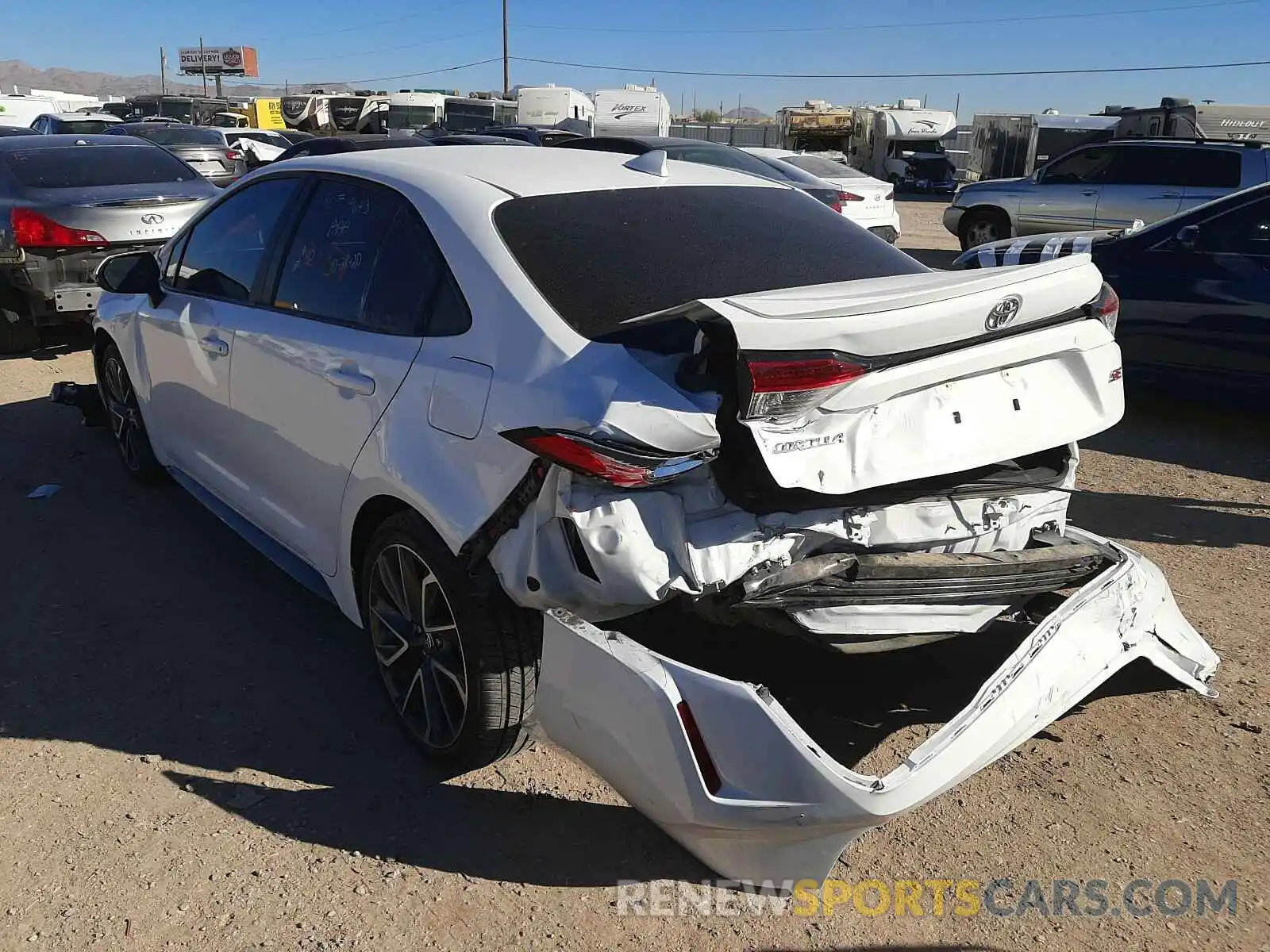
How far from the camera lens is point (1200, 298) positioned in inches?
252

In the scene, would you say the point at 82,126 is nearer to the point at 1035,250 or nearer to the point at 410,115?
the point at 410,115

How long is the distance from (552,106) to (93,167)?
22.4 metres

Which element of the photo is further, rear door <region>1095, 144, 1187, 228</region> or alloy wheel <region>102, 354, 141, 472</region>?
rear door <region>1095, 144, 1187, 228</region>

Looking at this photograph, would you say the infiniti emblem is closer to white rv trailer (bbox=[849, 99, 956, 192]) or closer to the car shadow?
the car shadow

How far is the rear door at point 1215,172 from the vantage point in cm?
1167

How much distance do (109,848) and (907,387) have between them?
2.38 meters

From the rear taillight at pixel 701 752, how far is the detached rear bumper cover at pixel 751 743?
1 centimetres

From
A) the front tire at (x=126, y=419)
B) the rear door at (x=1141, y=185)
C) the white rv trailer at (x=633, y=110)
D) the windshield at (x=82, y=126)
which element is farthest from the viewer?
the white rv trailer at (x=633, y=110)

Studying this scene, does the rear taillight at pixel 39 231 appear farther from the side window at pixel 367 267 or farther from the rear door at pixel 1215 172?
the rear door at pixel 1215 172

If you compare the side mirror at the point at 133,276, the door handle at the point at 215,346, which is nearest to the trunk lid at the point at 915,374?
the door handle at the point at 215,346

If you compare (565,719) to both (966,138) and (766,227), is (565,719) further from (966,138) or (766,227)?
(966,138)

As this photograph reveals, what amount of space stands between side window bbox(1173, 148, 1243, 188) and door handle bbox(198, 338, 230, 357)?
11.4m

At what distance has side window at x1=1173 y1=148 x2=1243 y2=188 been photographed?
1172 cm
